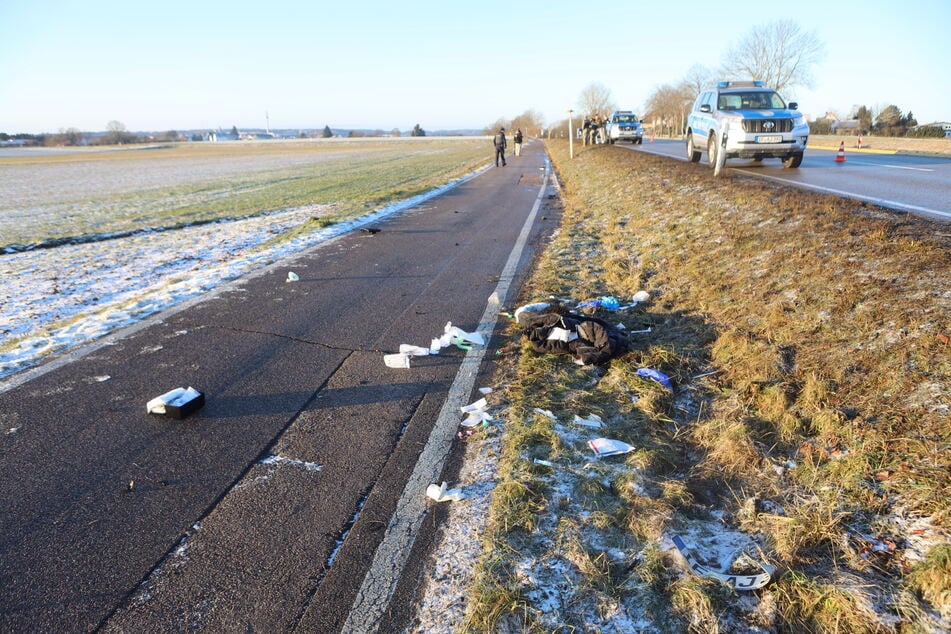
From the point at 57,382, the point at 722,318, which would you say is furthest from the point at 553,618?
the point at 57,382

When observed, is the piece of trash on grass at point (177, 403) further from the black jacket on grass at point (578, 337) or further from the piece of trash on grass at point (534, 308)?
the piece of trash on grass at point (534, 308)

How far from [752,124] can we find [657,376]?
36.4 ft

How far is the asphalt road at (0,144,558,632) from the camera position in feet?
7.86

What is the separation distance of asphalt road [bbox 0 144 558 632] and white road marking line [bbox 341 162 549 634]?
0.04 metres

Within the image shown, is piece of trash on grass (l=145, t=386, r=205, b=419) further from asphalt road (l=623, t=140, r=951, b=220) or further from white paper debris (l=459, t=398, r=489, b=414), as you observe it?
asphalt road (l=623, t=140, r=951, b=220)

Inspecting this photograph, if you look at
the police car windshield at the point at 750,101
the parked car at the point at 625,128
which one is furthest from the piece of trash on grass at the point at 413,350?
the parked car at the point at 625,128

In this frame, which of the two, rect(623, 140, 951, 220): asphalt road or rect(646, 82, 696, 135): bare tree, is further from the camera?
rect(646, 82, 696, 135): bare tree

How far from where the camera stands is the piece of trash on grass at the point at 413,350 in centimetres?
495

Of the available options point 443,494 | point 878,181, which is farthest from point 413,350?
point 878,181

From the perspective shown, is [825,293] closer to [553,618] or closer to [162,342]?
[553,618]

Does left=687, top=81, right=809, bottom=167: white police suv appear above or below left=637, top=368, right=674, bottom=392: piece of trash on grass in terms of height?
above

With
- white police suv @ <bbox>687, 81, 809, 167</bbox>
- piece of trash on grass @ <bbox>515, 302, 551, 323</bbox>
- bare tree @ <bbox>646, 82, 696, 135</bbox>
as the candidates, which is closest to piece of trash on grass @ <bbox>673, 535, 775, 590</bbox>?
piece of trash on grass @ <bbox>515, 302, 551, 323</bbox>

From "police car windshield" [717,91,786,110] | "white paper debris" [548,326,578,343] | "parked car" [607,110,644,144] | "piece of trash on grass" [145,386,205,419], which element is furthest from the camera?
"parked car" [607,110,644,144]

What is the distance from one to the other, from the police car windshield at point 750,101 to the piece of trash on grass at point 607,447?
13188 mm
